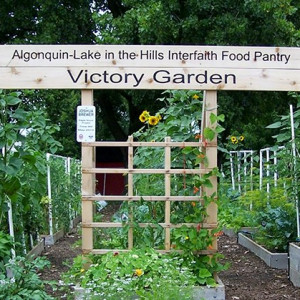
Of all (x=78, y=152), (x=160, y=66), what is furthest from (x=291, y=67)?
(x=78, y=152)

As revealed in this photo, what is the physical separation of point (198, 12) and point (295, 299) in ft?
31.7

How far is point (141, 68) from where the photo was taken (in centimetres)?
505

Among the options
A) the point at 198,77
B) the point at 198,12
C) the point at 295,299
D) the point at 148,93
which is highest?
the point at 198,12

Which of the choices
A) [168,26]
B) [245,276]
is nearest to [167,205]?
[245,276]

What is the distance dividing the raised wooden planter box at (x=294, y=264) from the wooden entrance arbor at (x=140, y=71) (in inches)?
42.0

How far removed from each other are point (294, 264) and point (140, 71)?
251 centimetres

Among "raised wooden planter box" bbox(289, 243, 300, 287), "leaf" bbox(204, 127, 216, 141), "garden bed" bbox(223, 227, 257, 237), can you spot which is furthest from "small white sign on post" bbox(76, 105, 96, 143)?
"garden bed" bbox(223, 227, 257, 237)

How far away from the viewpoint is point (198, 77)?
505 cm

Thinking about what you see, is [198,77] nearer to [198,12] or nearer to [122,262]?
[122,262]

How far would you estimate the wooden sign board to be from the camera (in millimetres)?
5016

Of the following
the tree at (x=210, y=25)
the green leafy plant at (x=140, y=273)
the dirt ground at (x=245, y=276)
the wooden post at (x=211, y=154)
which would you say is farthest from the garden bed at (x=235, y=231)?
the tree at (x=210, y=25)

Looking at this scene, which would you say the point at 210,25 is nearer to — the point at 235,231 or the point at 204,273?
the point at 235,231

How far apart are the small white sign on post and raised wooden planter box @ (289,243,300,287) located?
234 cm

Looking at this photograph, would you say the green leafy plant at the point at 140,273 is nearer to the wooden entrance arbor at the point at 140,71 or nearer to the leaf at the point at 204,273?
the leaf at the point at 204,273
